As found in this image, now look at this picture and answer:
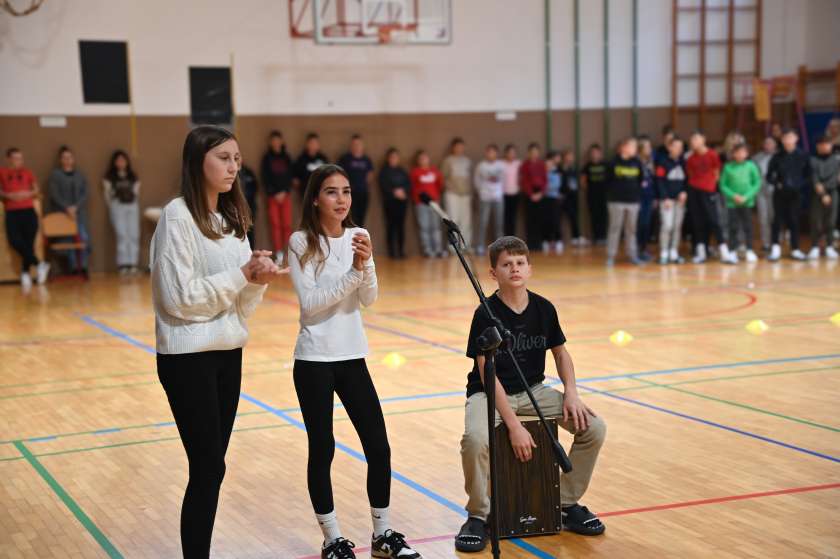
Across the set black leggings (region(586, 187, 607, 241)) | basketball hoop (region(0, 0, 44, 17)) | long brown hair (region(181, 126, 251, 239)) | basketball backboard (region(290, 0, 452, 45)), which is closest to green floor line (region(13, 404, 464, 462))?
long brown hair (region(181, 126, 251, 239))

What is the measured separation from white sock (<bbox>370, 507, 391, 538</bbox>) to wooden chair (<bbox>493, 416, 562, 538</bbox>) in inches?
18.3

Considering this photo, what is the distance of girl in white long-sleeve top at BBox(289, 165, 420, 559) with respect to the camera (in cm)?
378

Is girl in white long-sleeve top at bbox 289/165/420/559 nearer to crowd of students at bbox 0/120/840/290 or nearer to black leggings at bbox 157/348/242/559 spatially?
black leggings at bbox 157/348/242/559

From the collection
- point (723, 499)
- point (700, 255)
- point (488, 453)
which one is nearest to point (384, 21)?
point (700, 255)

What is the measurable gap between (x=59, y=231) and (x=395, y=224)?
5271 mm

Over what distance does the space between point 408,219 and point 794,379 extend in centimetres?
1134

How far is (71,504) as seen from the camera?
15.3ft

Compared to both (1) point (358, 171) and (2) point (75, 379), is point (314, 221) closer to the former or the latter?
(2) point (75, 379)

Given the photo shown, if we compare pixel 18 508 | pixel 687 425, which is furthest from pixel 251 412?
pixel 687 425

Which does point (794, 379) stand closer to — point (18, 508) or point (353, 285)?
point (353, 285)

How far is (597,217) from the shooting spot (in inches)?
725

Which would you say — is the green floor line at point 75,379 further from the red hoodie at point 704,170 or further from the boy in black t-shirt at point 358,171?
the boy in black t-shirt at point 358,171

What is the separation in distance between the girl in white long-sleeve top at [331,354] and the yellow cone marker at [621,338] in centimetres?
490

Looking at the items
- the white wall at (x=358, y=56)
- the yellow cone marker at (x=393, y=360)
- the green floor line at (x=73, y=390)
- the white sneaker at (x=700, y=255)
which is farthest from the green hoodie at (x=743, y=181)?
the green floor line at (x=73, y=390)
